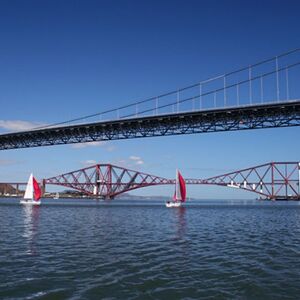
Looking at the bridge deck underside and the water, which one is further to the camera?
the bridge deck underside

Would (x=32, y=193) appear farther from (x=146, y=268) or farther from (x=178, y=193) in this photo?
(x=146, y=268)

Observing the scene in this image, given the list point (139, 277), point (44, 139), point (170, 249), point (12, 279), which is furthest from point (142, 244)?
point (44, 139)

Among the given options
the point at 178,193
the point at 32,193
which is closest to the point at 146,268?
the point at 178,193

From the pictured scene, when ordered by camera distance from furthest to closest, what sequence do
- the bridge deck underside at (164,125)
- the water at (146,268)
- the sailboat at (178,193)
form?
the sailboat at (178,193) < the bridge deck underside at (164,125) < the water at (146,268)

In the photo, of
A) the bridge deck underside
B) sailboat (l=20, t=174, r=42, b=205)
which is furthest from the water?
sailboat (l=20, t=174, r=42, b=205)

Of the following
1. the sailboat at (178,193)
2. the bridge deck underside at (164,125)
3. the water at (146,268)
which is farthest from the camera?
the sailboat at (178,193)

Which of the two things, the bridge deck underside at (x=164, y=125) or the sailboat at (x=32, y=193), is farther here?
the sailboat at (x=32, y=193)

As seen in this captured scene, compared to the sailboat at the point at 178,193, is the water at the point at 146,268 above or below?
below

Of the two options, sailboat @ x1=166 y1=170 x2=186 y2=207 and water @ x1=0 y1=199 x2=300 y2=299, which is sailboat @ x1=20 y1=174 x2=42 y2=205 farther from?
water @ x1=0 y1=199 x2=300 y2=299

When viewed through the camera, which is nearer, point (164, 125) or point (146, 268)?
point (146, 268)

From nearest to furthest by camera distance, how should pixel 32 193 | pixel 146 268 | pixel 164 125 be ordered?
pixel 146 268 → pixel 164 125 → pixel 32 193

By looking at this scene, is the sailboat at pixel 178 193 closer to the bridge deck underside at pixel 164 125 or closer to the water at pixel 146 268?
the bridge deck underside at pixel 164 125

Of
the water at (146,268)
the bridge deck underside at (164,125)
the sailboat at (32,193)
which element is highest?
the bridge deck underside at (164,125)

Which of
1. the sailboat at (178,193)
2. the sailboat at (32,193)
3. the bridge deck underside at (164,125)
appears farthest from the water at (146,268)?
the sailboat at (32,193)
